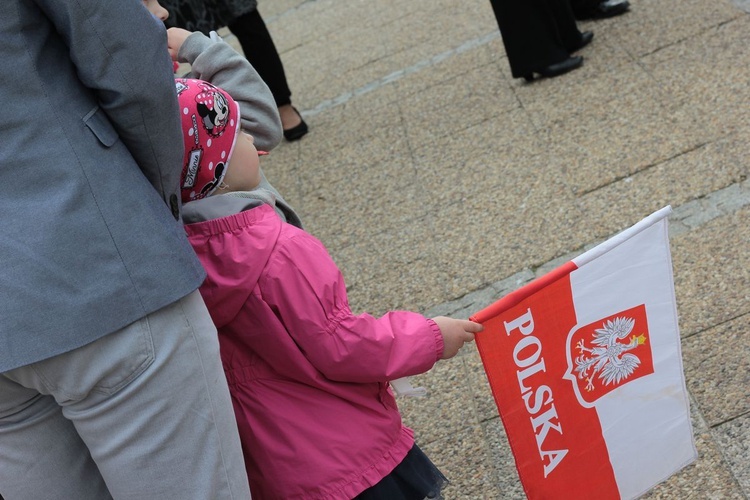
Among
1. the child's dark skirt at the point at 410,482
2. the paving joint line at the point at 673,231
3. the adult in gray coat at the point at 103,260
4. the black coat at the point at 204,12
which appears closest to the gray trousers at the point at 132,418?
the adult in gray coat at the point at 103,260

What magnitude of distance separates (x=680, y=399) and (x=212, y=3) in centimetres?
339

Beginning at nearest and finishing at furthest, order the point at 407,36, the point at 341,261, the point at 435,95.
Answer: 1. the point at 341,261
2. the point at 435,95
3. the point at 407,36

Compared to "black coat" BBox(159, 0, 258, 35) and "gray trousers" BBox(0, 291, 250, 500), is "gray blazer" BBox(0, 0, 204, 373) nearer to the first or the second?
"gray trousers" BBox(0, 291, 250, 500)

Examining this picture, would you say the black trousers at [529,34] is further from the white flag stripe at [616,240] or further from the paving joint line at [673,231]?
the white flag stripe at [616,240]

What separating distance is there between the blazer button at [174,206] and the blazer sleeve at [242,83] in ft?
1.70

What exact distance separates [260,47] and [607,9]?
1.98 metres

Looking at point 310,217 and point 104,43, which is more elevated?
point 104,43

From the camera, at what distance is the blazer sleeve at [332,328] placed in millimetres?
1848

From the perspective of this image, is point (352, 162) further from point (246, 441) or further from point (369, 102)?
point (246, 441)

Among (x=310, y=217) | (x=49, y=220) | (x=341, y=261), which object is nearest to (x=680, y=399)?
(x=49, y=220)

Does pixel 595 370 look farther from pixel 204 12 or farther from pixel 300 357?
pixel 204 12

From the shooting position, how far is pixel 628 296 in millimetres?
2104

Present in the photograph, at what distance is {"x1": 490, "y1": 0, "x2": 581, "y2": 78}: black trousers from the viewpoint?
192 inches

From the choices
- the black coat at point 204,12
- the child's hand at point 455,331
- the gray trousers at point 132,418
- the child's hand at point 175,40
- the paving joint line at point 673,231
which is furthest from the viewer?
the black coat at point 204,12
